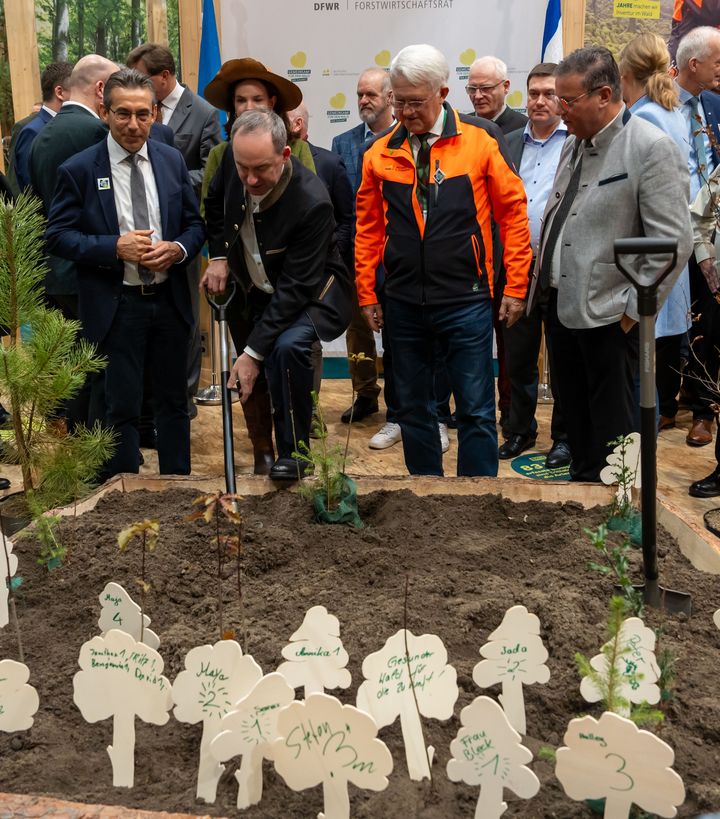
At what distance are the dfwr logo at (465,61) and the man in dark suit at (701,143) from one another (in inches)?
65.2

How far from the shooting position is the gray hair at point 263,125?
3402mm

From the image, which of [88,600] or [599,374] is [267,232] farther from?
[88,600]

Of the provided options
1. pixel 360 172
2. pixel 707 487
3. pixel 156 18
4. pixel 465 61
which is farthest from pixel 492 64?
pixel 156 18

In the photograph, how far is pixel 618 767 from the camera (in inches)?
58.6

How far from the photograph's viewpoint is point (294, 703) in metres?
1.54

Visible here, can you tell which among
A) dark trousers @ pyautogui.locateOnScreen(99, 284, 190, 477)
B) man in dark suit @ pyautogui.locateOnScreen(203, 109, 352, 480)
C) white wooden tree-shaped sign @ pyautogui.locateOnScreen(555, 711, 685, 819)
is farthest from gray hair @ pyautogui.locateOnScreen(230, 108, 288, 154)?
white wooden tree-shaped sign @ pyautogui.locateOnScreen(555, 711, 685, 819)

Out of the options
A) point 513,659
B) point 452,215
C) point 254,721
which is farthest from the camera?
point 452,215

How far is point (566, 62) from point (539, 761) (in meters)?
2.17

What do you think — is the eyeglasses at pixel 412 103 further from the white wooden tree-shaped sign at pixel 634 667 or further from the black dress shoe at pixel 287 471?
the white wooden tree-shaped sign at pixel 634 667

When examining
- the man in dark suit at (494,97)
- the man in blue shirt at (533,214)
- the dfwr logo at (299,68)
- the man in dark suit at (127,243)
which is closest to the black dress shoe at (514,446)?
the man in blue shirt at (533,214)

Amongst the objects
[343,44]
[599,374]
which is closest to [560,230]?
[599,374]

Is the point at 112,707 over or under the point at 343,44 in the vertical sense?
under

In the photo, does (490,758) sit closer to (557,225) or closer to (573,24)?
(557,225)

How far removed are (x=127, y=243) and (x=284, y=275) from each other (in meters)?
0.58
